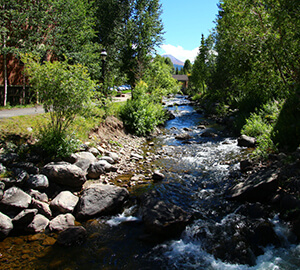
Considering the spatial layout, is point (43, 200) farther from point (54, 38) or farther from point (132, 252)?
point (54, 38)

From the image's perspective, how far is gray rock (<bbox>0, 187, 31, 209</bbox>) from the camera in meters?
4.99

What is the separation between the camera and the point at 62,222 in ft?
16.6

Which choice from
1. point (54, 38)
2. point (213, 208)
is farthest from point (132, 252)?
point (54, 38)

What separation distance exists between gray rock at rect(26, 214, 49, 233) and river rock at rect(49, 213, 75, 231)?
15 cm

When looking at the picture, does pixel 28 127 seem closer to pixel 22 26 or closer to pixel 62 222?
pixel 62 222

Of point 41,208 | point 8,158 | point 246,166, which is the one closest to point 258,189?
point 246,166

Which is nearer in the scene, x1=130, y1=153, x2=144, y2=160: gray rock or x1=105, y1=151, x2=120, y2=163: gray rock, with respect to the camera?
x1=105, y1=151, x2=120, y2=163: gray rock

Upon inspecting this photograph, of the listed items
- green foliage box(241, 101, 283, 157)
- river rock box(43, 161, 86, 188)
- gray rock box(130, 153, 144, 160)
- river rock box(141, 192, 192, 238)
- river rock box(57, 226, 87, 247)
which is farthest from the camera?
gray rock box(130, 153, 144, 160)

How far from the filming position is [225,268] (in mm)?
3918

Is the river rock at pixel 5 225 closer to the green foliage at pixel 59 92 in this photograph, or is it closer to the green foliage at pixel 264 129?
the green foliage at pixel 59 92

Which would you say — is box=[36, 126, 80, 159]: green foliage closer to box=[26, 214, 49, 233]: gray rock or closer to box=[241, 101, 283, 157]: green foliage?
box=[26, 214, 49, 233]: gray rock

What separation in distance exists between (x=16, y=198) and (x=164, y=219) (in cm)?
336

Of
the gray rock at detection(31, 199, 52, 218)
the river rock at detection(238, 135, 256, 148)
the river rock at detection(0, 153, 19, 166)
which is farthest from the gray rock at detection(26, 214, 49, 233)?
the river rock at detection(238, 135, 256, 148)

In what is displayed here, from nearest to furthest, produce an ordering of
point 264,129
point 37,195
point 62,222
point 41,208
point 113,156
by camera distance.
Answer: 1. point 62,222
2. point 41,208
3. point 37,195
4. point 113,156
5. point 264,129
